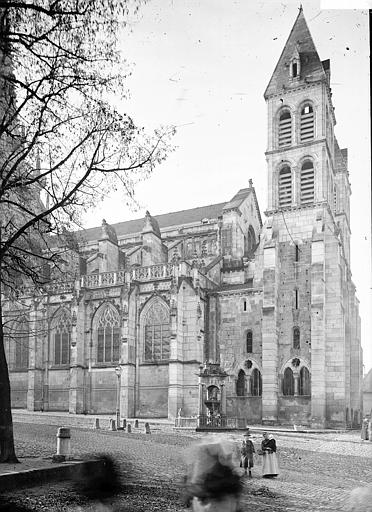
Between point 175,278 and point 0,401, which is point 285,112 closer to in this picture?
point 175,278

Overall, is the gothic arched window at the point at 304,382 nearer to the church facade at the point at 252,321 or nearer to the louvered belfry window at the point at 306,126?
the church facade at the point at 252,321

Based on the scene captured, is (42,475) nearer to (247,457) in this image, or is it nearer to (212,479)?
(247,457)

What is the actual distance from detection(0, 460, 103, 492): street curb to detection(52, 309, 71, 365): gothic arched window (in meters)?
27.5

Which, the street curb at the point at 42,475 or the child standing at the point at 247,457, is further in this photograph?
the child standing at the point at 247,457

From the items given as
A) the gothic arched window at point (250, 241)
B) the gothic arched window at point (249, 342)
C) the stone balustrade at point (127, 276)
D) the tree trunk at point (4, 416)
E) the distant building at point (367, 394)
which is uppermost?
the gothic arched window at point (250, 241)

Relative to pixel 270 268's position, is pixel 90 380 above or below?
below

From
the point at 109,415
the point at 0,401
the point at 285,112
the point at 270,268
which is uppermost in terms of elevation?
the point at 285,112

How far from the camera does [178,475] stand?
1257cm

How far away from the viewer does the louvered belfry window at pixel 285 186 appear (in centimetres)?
3703

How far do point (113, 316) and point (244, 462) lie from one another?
25.0 m

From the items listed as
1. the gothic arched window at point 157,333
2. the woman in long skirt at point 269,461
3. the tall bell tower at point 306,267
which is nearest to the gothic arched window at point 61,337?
the gothic arched window at point 157,333

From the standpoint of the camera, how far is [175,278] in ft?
118

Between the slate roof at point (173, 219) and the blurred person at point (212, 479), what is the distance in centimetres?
3922

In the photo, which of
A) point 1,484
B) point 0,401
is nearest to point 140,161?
point 0,401
